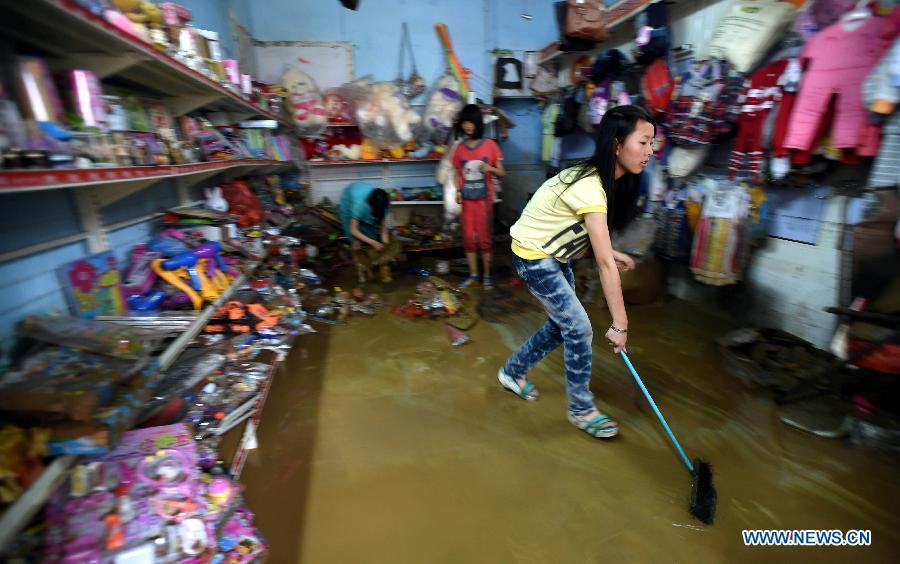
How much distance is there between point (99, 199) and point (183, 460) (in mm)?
1598

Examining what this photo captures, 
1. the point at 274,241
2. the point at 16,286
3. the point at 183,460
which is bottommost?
the point at 183,460

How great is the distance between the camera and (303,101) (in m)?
5.59

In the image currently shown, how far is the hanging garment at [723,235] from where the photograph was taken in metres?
3.22

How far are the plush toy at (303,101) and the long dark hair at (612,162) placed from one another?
4.71 m

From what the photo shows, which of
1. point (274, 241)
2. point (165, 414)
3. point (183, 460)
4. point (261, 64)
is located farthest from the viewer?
point (261, 64)

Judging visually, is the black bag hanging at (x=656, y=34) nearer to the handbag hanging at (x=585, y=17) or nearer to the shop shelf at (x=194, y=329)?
the handbag hanging at (x=585, y=17)

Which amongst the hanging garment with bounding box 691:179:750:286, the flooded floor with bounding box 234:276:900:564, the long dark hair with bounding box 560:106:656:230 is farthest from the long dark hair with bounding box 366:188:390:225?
the hanging garment with bounding box 691:179:750:286

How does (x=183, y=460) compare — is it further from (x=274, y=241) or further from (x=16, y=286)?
(x=274, y=241)

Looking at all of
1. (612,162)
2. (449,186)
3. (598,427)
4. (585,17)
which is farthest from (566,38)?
(598,427)

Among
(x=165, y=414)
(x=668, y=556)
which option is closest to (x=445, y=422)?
(x=668, y=556)

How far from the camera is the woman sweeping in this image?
183 centimetres

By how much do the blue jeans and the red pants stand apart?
2.39m

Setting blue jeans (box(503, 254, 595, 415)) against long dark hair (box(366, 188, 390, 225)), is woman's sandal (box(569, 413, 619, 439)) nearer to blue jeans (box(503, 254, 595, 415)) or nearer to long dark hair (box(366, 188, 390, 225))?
blue jeans (box(503, 254, 595, 415))

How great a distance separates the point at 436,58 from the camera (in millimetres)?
6312
